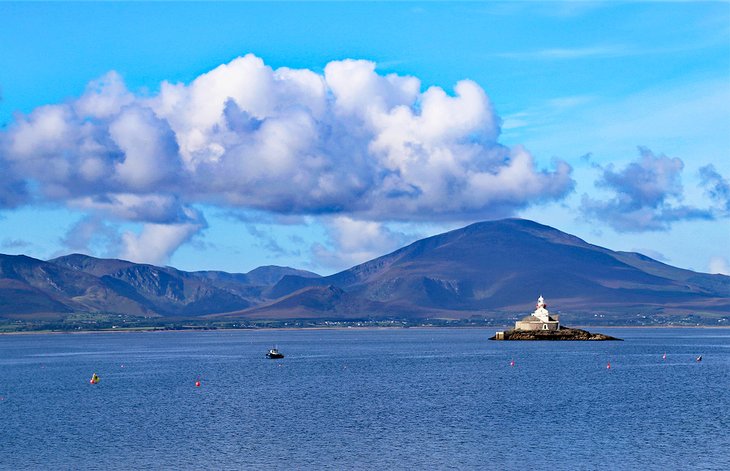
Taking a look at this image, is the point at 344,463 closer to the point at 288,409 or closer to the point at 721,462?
the point at 721,462

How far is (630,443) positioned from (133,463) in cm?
4176

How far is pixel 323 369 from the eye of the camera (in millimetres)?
183500

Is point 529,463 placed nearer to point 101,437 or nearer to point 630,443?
point 630,443

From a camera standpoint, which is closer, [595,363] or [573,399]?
[573,399]

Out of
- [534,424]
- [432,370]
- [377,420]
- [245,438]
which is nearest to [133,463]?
[245,438]

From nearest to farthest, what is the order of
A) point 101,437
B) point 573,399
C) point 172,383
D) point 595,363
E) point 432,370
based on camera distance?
1. point 101,437
2. point 573,399
3. point 172,383
4. point 432,370
5. point 595,363

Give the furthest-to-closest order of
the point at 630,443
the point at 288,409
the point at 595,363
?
the point at 595,363
the point at 288,409
the point at 630,443

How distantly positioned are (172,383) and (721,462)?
95796mm

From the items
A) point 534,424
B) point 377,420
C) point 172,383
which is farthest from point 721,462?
point 172,383

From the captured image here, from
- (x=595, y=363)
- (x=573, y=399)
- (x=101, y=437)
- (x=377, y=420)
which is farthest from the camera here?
(x=595, y=363)

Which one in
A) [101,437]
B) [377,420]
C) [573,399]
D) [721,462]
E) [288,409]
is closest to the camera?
[721,462]

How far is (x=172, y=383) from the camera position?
149m

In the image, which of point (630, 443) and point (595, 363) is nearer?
point (630, 443)

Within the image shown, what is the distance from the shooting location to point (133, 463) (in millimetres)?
74375
